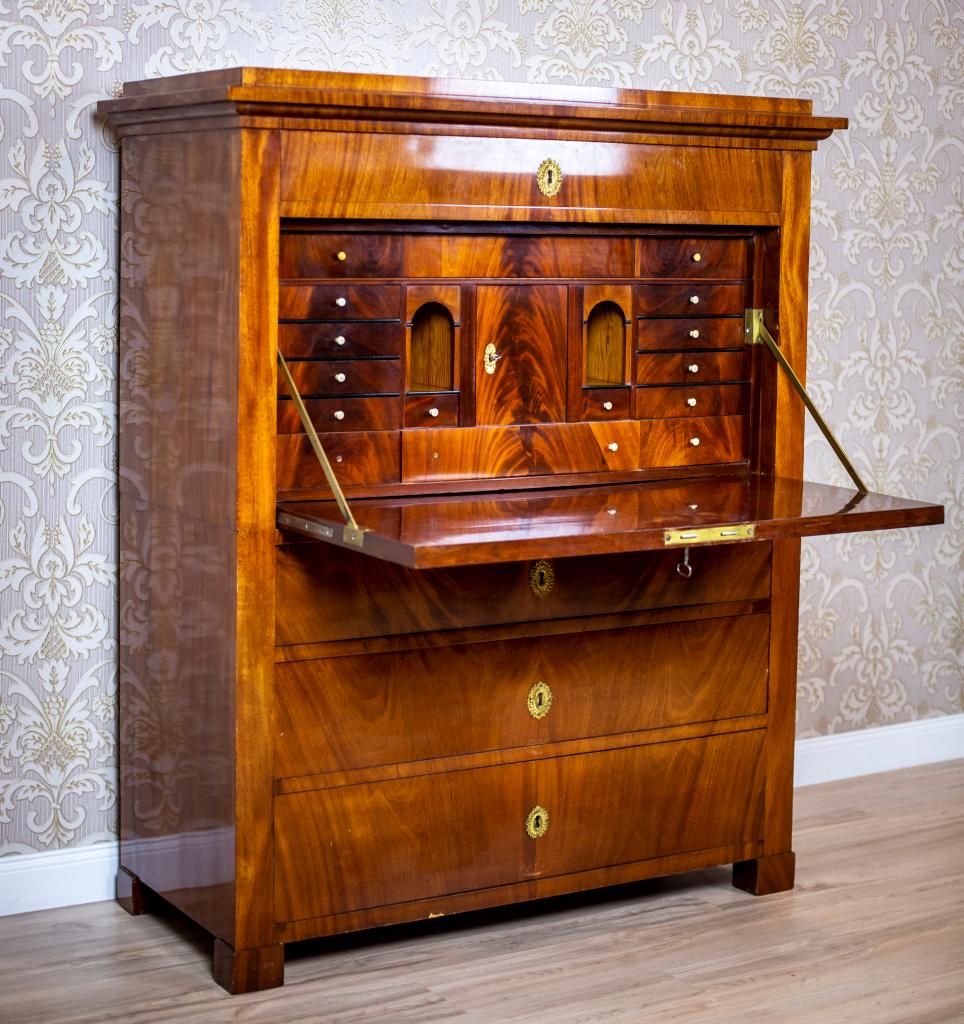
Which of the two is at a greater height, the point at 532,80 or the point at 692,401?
the point at 532,80

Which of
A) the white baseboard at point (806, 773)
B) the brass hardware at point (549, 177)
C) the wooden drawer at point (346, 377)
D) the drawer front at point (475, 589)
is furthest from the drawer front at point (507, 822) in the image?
the brass hardware at point (549, 177)

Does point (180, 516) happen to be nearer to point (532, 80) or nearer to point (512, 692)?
point (512, 692)

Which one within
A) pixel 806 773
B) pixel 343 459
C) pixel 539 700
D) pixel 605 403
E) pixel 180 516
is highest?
pixel 605 403

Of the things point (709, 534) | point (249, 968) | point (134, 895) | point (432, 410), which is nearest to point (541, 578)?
point (432, 410)

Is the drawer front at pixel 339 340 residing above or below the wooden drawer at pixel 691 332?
below

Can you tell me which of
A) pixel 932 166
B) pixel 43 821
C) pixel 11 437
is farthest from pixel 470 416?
pixel 932 166

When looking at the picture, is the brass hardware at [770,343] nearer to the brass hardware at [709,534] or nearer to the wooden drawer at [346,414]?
the brass hardware at [709,534]

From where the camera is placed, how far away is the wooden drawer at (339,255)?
2.63 meters

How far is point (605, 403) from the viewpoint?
297cm

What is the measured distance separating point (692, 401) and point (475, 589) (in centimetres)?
62

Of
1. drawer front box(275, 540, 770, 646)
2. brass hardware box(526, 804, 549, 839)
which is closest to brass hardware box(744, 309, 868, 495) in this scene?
drawer front box(275, 540, 770, 646)

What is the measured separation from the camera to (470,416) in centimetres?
283

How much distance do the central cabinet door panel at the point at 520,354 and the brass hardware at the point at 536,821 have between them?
71 cm

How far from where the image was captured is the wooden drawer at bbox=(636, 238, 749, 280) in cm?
296
